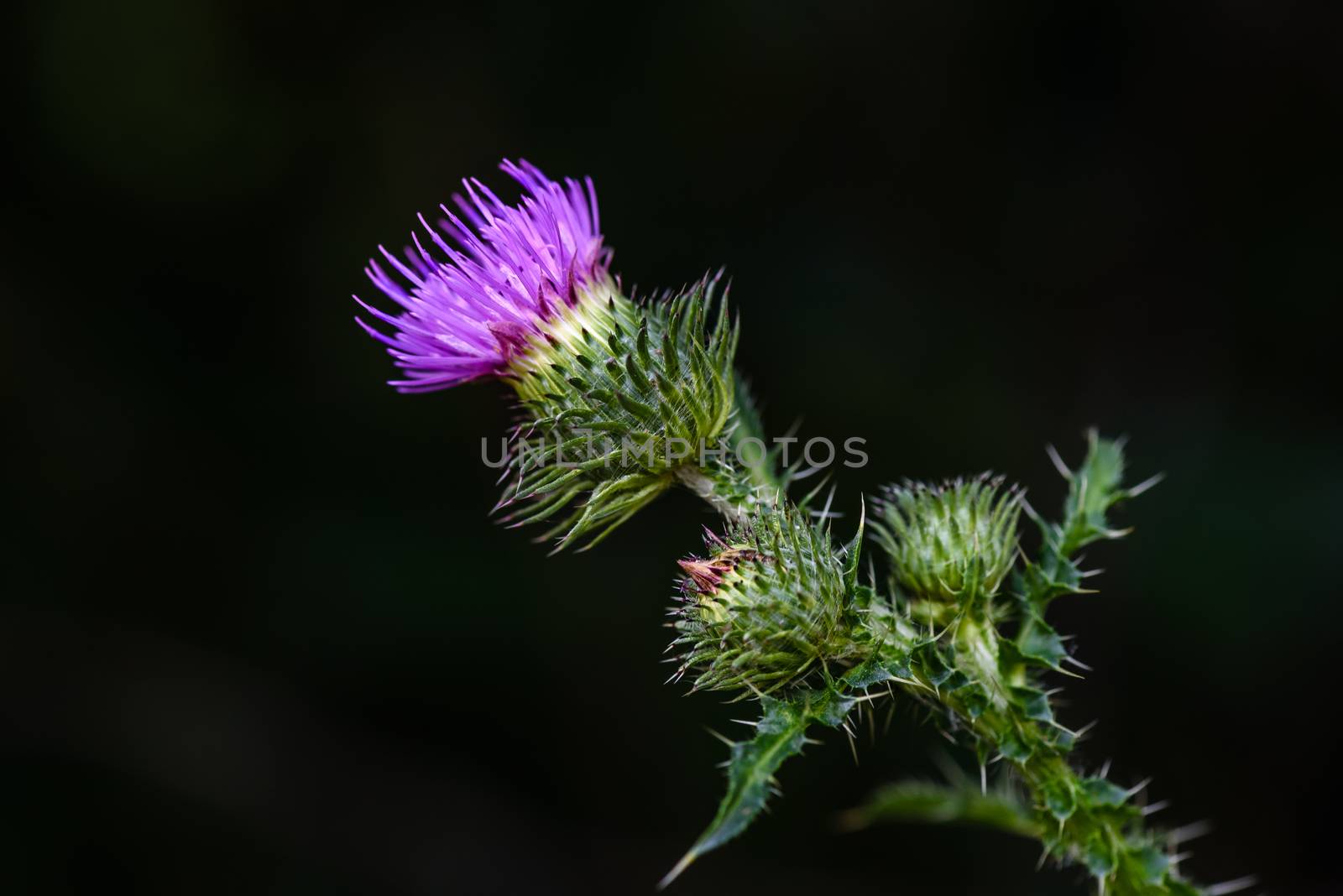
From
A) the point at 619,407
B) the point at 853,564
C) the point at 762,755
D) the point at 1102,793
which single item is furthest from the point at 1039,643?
the point at 619,407

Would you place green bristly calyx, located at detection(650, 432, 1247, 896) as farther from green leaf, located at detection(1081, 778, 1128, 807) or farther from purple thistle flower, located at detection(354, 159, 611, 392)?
purple thistle flower, located at detection(354, 159, 611, 392)

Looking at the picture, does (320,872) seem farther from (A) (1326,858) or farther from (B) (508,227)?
(A) (1326,858)

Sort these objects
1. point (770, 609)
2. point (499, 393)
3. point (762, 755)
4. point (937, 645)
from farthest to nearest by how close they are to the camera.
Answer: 1. point (499, 393)
2. point (937, 645)
3. point (770, 609)
4. point (762, 755)

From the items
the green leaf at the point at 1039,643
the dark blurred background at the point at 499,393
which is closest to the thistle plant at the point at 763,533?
the green leaf at the point at 1039,643

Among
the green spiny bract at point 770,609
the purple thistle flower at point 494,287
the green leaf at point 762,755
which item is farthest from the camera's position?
the purple thistle flower at point 494,287

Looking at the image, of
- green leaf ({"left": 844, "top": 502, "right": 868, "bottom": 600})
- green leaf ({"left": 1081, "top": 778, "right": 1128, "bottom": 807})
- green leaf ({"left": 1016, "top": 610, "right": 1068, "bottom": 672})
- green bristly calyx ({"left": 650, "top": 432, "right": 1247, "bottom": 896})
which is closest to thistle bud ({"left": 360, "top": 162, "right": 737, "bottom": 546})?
green bristly calyx ({"left": 650, "top": 432, "right": 1247, "bottom": 896})

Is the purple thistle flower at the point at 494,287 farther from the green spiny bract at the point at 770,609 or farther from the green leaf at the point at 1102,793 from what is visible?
the green leaf at the point at 1102,793

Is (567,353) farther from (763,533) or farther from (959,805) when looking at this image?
(959,805)
